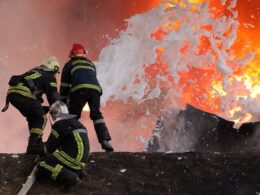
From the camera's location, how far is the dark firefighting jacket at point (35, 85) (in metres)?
7.22

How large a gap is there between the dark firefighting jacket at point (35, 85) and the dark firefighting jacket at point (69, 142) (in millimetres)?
1262

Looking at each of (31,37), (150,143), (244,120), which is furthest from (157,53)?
(31,37)

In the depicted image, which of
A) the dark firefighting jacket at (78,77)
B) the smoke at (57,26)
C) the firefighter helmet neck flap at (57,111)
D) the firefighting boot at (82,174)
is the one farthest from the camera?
the smoke at (57,26)

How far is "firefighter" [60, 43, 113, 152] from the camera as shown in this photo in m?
7.79

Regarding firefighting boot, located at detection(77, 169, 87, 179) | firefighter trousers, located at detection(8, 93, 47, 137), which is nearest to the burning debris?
firefighter trousers, located at detection(8, 93, 47, 137)

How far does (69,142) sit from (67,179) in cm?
49

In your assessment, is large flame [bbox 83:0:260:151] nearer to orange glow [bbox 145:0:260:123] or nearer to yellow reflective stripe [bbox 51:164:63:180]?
orange glow [bbox 145:0:260:123]

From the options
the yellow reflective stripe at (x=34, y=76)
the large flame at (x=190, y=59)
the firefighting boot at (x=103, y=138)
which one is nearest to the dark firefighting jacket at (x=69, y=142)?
the yellow reflective stripe at (x=34, y=76)

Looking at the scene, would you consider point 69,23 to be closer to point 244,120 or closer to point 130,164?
point 244,120

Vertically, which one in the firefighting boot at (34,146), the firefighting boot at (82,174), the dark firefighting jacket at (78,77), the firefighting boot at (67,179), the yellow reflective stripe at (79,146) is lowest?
the firefighting boot at (67,179)

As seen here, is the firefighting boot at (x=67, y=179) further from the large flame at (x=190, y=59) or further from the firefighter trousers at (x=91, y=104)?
the large flame at (x=190, y=59)

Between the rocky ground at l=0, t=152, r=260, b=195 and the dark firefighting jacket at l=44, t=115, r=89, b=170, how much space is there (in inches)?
14.7

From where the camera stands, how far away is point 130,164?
6.89m

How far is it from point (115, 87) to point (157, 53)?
83.9 inches
